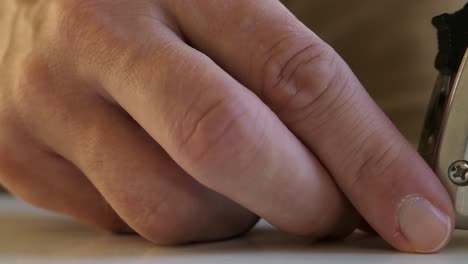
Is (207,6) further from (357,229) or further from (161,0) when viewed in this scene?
(357,229)

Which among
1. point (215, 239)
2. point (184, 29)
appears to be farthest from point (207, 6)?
point (215, 239)

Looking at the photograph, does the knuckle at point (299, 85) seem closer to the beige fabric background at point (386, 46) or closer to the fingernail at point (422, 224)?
the fingernail at point (422, 224)

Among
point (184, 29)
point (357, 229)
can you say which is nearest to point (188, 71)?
point (184, 29)

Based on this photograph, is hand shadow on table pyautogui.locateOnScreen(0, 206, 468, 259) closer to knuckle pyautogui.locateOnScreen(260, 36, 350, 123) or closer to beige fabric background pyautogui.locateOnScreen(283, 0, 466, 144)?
knuckle pyautogui.locateOnScreen(260, 36, 350, 123)

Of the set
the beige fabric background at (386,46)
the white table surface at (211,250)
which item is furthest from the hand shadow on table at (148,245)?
the beige fabric background at (386,46)

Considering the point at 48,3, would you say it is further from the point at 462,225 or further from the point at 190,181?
the point at 462,225

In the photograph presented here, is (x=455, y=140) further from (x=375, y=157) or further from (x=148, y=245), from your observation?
(x=148, y=245)

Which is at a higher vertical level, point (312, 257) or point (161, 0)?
point (161, 0)

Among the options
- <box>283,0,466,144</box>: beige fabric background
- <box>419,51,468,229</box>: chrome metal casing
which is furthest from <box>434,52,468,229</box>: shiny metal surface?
<box>283,0,466,144</box>: beige fabric background
